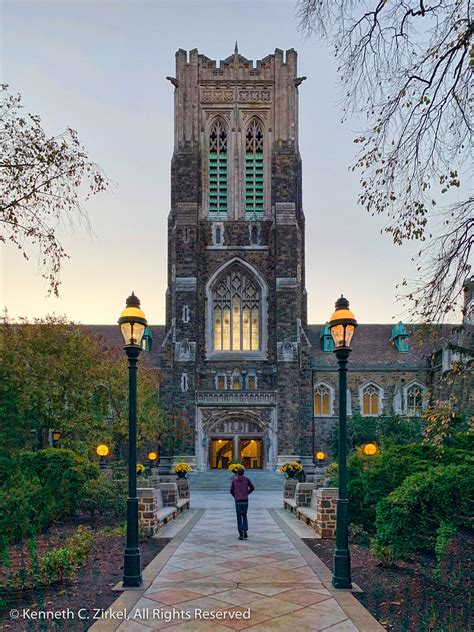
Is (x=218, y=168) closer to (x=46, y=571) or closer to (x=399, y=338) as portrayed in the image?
(x=399, y=338)

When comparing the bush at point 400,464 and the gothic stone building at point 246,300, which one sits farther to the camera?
the gothic stone building at point 246,300

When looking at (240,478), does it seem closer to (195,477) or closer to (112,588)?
(112,588)

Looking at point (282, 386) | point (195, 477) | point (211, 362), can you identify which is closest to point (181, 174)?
point (211, 362)

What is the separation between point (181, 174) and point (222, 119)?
5050 millimetres

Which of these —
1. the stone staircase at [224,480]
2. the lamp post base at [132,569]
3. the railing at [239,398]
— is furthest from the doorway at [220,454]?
the lamp post base at [132,569]

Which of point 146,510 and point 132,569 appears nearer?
point 132,569

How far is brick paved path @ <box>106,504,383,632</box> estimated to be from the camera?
21.8 ft

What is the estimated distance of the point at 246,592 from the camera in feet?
26.0

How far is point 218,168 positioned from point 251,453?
700 inches

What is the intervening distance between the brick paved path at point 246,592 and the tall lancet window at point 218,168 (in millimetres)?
29798

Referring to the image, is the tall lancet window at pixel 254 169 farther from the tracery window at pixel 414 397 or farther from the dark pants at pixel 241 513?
the dark pants at pixel 241 513

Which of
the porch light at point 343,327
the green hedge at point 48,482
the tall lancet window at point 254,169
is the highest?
the tall lancet window at point 254,169

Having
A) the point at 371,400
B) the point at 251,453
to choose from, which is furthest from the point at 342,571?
the point at 371,400

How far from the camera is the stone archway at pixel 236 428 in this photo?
36.1m
